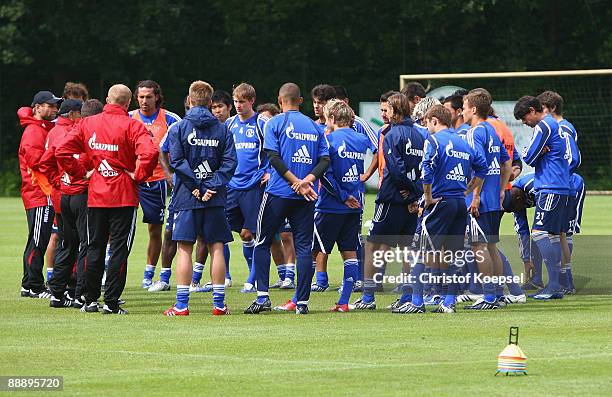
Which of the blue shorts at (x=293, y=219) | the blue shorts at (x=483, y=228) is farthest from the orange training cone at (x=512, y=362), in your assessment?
the blue shorts at (x=483, y=228)

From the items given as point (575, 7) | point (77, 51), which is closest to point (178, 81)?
point (77, 51)

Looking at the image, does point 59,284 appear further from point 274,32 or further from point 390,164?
point 274,32

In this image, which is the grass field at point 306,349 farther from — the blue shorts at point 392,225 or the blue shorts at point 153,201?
the blue shorts at point 153,201

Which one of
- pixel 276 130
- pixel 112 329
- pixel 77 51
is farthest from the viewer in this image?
pixel 77 51

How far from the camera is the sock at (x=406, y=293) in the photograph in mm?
12305

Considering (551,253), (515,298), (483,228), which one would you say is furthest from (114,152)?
(551,253)

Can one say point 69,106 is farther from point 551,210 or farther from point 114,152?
point 551,210

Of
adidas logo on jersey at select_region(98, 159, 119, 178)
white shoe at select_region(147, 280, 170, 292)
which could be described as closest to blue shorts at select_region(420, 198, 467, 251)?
adidas logo on jersey at select_region(98, 159, 119, 178)

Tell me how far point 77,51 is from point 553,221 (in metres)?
27.3

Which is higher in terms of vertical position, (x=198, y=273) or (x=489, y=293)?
(x=489, y=293)

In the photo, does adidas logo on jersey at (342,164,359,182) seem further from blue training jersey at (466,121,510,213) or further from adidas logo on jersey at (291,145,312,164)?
blue training jersey at (466,121,510,213)

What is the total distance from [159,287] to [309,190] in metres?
3.18

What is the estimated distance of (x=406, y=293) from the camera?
12.5 meters

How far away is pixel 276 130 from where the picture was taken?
11797 millimetres
